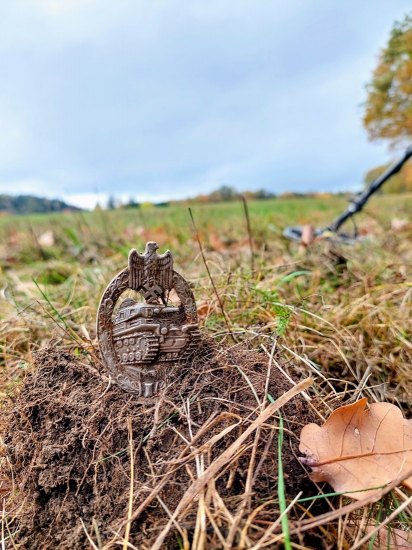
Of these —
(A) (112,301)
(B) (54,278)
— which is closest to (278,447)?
(A) (112,301)

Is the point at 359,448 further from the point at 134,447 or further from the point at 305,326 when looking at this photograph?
the point at 305,326

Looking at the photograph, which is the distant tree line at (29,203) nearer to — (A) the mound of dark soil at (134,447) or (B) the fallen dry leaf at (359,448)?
(A) the mound of dark soil at (134,447)

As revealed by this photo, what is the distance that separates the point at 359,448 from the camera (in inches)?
38.2

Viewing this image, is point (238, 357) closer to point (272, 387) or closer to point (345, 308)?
point (272, 387)

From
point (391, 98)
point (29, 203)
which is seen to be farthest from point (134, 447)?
point (391, 98)

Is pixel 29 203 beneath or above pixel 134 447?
above

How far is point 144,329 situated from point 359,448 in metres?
0.57

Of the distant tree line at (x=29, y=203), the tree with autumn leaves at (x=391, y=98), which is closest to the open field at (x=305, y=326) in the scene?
the distant tree line at (x=29, y=203)

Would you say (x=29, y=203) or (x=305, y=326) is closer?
(x=305, y=326)

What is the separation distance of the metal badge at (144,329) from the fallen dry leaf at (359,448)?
1.27 feet

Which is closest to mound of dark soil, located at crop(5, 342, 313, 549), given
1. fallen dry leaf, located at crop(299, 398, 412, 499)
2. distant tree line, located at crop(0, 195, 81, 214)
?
fallen dry leaf, located at crop(299, 398, 412, 499)

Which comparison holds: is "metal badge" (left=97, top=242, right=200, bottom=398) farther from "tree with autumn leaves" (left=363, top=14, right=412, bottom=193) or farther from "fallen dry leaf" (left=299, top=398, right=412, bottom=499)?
"tree with autumn leaves" (left=363, top=14, right=412, bottom=193)

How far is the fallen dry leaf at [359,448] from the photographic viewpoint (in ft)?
2.97

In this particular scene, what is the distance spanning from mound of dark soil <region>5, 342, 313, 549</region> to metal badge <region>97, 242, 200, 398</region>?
48 mm
